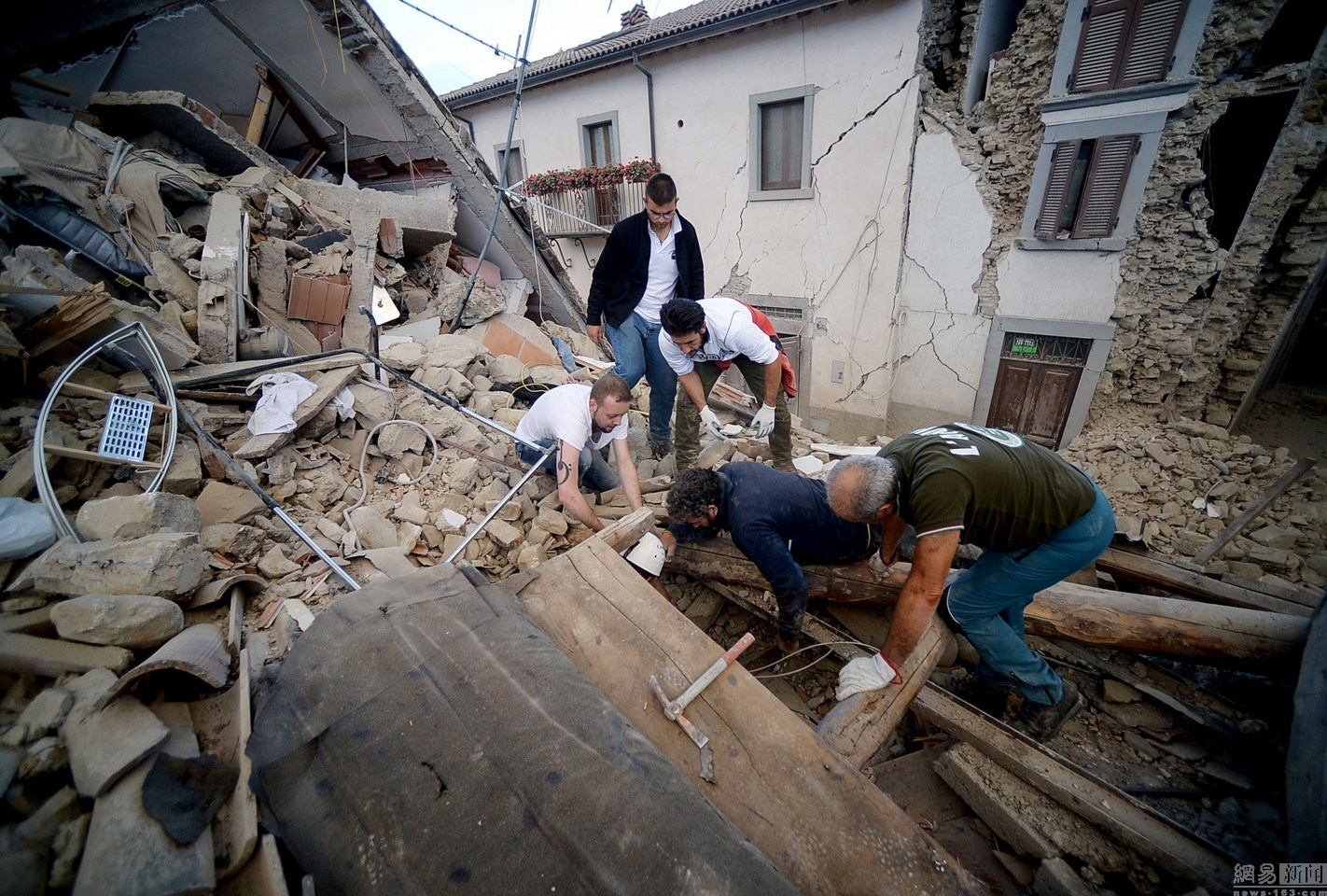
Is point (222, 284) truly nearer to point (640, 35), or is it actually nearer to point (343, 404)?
point (343, 404)

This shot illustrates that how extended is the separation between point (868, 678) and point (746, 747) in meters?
0.83

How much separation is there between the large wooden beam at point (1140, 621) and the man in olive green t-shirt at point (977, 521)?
0.78 ft

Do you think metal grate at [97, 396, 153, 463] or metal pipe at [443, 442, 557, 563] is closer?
metal grate at [97, 396, 153, 463]

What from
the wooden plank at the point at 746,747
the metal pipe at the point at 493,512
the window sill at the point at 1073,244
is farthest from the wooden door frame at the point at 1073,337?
the wooden plank at the point at 746,747

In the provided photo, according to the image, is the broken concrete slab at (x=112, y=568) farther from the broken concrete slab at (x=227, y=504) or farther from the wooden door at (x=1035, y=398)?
the wooden door at (x=1035, y=398)

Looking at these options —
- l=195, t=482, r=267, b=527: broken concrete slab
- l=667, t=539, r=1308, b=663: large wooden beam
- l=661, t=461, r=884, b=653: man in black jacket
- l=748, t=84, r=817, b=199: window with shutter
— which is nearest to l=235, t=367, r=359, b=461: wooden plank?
l=195, t=482, r=267, b=527: broken concrete slab

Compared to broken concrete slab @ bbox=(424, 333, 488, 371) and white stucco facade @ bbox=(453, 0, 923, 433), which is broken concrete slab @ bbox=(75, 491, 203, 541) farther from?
white stucco facade @ bbox=(453, 0, 923, 433)

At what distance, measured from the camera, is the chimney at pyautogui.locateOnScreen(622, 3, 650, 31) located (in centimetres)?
1056

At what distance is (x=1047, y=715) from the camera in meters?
Result: 2.67

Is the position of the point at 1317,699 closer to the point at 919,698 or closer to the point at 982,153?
the point at 919,698

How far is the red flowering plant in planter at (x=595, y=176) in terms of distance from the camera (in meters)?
9.03

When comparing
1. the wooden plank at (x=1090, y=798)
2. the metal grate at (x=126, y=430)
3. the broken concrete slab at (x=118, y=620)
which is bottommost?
the wooden plank at (x=1090, y=798)

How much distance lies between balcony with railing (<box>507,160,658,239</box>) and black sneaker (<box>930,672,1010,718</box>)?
330 inches

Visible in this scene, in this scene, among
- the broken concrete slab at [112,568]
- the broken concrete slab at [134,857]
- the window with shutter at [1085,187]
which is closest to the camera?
the broken concrete slab at [134,857]
